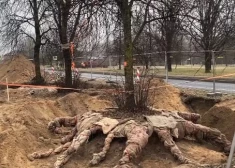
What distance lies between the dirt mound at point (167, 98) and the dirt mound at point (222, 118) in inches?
66.7

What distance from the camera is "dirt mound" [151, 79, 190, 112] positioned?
14.1 metres

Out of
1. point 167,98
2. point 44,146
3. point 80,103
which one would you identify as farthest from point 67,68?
point 44,146

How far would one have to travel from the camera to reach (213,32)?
1377 inches

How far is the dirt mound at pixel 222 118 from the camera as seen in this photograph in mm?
11203

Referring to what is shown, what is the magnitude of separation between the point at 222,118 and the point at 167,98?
134 inches

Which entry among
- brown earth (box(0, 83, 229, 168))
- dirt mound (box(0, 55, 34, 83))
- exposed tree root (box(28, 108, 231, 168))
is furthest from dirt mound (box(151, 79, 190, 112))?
dirt mound (box(0, 55, 34, 83))

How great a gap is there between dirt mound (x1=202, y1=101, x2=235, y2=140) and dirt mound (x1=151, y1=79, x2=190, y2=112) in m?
1.69

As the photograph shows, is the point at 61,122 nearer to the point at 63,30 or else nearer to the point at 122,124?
the point at 122,124

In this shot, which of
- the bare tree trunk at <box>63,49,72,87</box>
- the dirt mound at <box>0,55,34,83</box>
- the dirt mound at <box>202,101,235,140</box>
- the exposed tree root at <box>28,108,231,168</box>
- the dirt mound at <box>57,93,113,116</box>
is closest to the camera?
the exposed tree root at <box>28,108,231,168</box>

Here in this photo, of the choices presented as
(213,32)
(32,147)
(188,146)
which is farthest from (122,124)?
(213,32)

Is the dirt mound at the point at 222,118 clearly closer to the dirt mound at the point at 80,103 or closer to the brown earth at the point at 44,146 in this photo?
the brown earth at the point at 44,146

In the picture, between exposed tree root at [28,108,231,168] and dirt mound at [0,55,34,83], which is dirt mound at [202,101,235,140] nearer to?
exposed tree root at [28,108,231,168]

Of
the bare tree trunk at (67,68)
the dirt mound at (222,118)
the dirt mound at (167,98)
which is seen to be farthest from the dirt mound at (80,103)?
the dirt mound at (222,118)

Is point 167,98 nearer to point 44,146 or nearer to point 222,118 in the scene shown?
point 222,118
